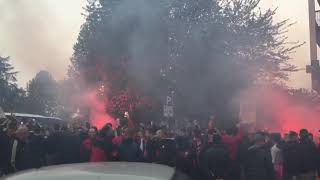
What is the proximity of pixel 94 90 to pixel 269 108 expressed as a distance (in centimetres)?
1207

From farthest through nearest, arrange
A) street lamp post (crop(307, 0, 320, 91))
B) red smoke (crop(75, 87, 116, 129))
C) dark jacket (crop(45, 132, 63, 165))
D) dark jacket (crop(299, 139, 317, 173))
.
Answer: red smoke (crop(75, 87, 116, 129)), street lamp post (crop(307, 0, 320, 91)), dark jacket (crop(45, 132, 63, 165)), dark jacket (crop(299, 139, 317, 173))

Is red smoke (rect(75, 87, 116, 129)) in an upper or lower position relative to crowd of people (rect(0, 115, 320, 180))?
upper

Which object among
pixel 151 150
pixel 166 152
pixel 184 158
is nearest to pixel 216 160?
pixel 184 158

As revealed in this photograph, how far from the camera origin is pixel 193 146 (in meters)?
10.6

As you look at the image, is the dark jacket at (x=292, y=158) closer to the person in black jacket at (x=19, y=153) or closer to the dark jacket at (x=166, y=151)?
the dark jacket at (x=166, y=151)

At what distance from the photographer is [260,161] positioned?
28.1ft

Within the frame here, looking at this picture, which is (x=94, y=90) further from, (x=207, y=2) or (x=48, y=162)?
(x=48, y=162)

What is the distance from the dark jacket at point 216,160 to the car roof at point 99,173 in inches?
182

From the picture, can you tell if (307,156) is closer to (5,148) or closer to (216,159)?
(216,159)

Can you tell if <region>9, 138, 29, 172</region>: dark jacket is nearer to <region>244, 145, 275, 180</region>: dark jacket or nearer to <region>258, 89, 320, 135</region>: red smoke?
<region>244, 145, 275, 180</region>: dark jacket

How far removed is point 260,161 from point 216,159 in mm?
706

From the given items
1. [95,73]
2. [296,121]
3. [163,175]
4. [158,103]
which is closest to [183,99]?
[158,103]

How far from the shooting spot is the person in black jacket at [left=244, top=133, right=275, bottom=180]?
28.1 ft

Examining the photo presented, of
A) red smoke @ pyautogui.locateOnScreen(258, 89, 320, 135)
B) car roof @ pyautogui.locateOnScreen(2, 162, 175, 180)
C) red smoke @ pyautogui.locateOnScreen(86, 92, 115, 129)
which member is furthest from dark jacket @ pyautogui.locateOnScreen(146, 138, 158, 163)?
red smoke @ pyautogui.locateOnScreen(86, 92, 115, 129)
